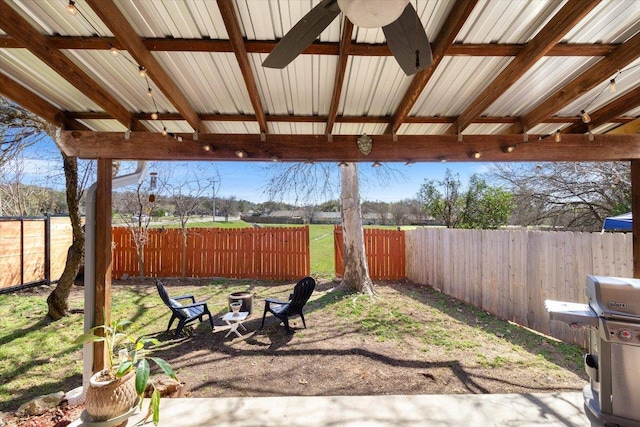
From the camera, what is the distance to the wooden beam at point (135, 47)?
5.19ft

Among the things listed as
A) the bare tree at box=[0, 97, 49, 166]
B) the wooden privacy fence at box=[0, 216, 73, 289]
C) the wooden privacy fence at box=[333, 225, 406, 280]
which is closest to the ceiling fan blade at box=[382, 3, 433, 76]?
the bare tree at box=[0, 97, 49, 166]

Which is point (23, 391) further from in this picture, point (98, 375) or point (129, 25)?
point (129, 25)

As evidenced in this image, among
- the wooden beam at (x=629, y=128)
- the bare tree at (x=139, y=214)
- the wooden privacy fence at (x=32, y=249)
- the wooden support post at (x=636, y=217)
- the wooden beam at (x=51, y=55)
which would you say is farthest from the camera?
the bare tree at (x=139, y=214)

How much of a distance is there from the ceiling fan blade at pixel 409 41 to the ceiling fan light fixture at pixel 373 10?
154mm

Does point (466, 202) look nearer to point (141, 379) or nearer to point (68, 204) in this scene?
point (141, 379)

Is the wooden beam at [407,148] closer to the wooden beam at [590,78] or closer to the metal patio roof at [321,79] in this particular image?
the metal patio roof at [321,79]

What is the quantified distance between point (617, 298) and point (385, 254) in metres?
6.05

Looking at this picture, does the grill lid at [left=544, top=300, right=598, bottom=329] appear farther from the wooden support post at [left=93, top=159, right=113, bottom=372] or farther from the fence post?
the fence post

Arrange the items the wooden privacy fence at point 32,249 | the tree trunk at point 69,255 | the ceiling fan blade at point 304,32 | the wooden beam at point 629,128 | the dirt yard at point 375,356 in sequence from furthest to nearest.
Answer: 1. the wooden privacy fence at point 32,249
2. the tree trunk at point 69,255
3. the wooden beam at point 629,128
4. the dirt yard at point 375,356
5. the ceiling fan blade at point 304,32

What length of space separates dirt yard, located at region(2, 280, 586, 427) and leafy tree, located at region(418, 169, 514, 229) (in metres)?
3.62

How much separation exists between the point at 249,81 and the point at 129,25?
2.58ft

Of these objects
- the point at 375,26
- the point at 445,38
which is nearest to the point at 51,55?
the point at 375,26

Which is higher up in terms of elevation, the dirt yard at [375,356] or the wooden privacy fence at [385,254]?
the wooden privacy fence at [385,254]

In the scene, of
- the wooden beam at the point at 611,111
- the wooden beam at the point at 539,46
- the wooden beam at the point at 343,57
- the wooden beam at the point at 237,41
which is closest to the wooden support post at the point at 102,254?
the wooden beam at the point at 237,41
